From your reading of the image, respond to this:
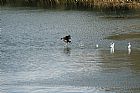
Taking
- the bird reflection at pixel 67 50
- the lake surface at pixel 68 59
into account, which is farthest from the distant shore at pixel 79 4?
the bird reflection at pixel 67 50

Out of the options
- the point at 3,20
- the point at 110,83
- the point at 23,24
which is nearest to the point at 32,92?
the point at 110,83

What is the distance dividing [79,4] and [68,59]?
5126cm

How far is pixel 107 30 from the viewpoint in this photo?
44.9 m

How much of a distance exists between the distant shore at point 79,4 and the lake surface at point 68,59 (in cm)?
2321

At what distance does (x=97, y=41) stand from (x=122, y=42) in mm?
1842

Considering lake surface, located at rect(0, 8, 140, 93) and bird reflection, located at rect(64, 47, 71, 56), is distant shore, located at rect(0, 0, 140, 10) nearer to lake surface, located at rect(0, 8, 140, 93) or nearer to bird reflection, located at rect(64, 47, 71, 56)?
lake surface, located at rect(0, 8, 140, 93)

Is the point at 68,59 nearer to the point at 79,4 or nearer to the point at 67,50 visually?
the point at 67,50

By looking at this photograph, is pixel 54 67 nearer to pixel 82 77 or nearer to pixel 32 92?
pixel 82 77

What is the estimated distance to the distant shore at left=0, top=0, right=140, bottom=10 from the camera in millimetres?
74750

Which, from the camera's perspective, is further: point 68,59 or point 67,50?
point 67,50

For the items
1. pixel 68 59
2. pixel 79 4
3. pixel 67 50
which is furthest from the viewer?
pixel 79 4

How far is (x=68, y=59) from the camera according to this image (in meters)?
28.9

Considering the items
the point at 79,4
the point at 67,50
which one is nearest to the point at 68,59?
the point at 67,50

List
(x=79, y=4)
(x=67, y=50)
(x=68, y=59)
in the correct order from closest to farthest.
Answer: (x=68, y=59)
(x=67, y=50)
(x=79, y=4)
